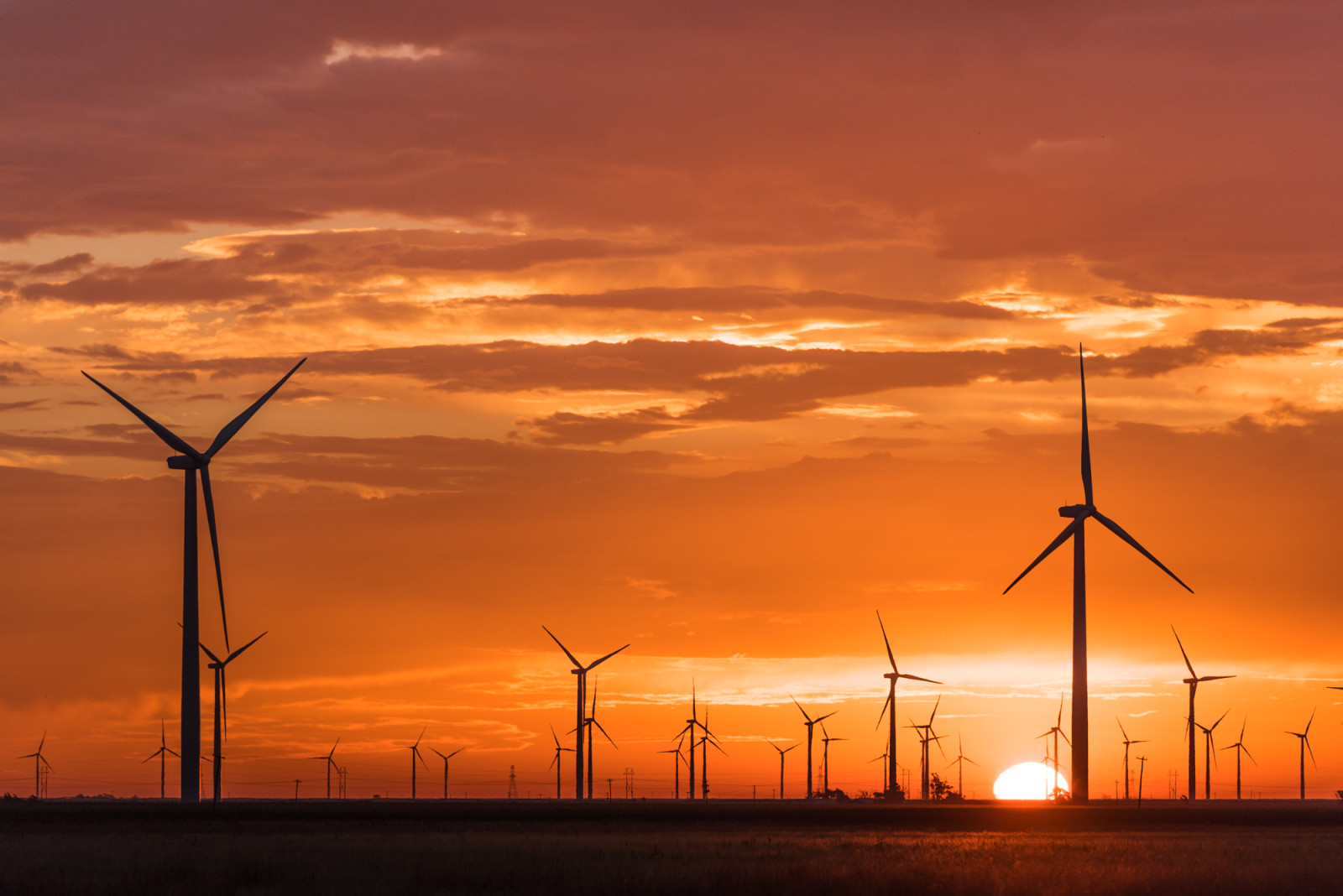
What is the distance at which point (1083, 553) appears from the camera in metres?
146

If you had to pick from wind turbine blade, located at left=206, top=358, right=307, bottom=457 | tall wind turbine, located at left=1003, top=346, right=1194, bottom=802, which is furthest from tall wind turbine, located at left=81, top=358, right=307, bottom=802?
tall wind turbine, located at left=1003, top=346, right=1194, bottom=802

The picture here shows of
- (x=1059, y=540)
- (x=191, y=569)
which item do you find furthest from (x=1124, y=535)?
(x=191, y=569)

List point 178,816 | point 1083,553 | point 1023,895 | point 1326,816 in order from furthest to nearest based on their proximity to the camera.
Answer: point 1083,553 → point 1326,816 → point 178,816 → point 1023,895

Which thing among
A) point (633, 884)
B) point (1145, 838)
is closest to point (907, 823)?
point (1145, 838)

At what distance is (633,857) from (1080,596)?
83.2 metres

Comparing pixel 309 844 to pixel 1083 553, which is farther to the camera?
pixel 1083 553

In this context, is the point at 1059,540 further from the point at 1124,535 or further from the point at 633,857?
the point at 633,857

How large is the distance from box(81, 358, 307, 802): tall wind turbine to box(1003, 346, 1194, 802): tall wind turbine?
70919 millimetres

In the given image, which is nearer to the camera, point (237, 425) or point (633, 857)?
point (633, 857)

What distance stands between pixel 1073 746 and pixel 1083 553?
18.1 metres

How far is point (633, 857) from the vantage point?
67.9 meters

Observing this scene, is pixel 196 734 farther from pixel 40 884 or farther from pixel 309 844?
pixel 40 884

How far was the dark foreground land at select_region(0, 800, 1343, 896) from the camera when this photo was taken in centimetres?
5725

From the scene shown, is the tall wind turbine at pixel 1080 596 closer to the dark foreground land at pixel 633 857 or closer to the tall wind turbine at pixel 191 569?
the dark foreground land at pixel 633 857
